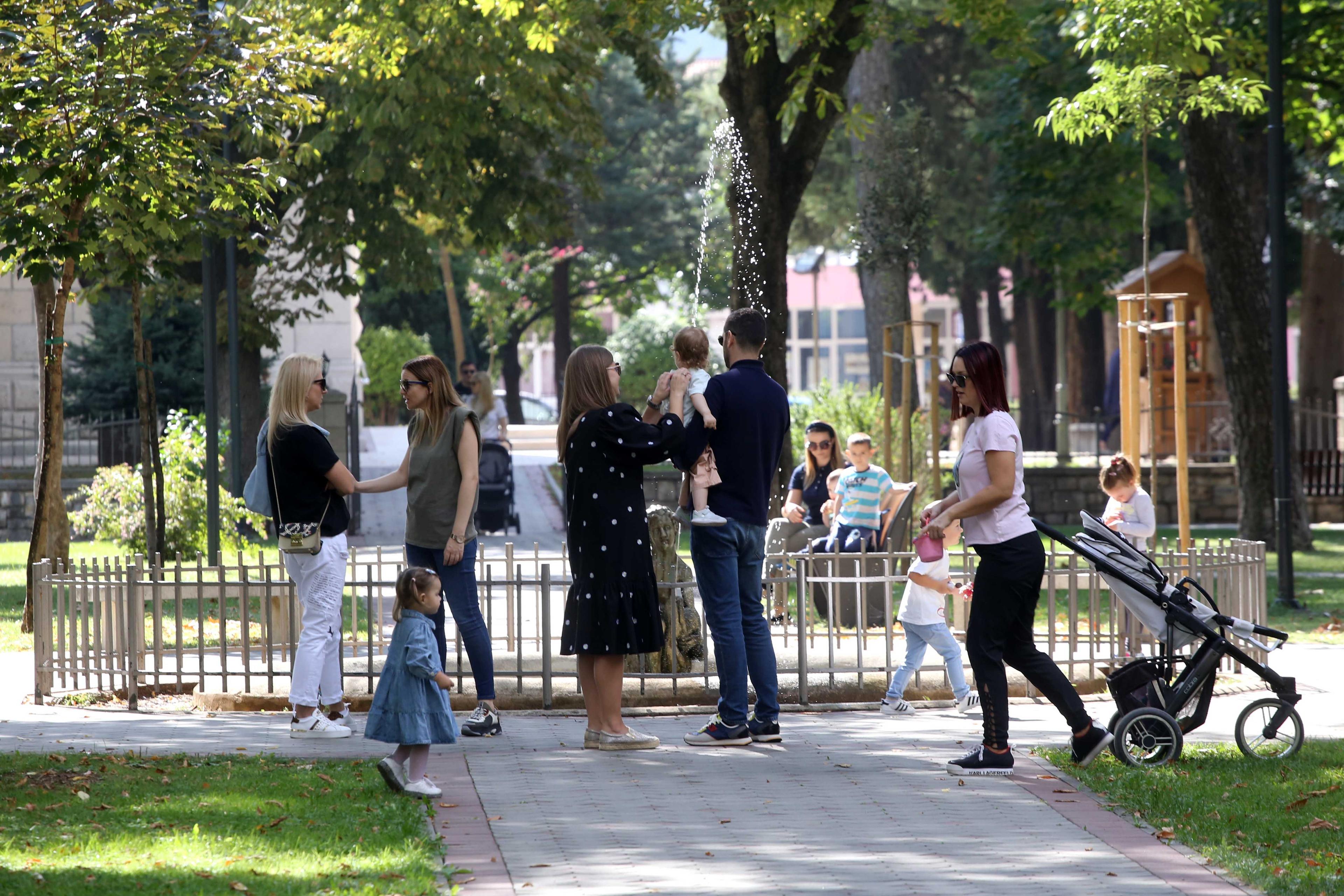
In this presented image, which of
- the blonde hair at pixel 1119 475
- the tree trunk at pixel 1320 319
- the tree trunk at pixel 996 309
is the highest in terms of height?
the tree trunk at pixel 996 309

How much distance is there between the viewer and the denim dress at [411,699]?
639 centimetres

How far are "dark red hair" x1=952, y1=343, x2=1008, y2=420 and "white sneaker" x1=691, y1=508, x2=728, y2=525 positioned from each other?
1241mm

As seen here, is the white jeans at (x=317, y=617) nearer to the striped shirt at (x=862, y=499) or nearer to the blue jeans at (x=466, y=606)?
the blue jeans at (x=466, y=606)

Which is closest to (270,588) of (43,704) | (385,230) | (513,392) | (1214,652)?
(43,704)

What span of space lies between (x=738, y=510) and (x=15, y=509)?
18175mm

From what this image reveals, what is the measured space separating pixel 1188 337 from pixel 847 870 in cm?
2335

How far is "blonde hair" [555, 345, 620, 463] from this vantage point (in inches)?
289

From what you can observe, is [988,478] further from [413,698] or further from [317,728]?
[317,728]

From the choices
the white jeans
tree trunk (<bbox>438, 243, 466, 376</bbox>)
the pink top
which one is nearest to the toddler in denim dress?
the white jeans

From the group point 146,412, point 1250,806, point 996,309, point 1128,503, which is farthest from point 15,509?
point 996,309

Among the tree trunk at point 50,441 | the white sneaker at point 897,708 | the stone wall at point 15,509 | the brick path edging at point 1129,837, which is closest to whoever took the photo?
the brick path edging at point 1129,837

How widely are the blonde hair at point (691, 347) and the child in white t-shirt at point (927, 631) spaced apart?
6.07ft

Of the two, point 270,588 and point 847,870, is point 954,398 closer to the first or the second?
point 847,870

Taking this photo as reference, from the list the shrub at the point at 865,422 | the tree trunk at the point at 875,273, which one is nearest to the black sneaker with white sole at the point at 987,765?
the shrub at the point at 865,422
